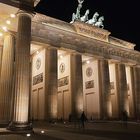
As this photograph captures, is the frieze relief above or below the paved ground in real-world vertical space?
above

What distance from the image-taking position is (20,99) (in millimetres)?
16391

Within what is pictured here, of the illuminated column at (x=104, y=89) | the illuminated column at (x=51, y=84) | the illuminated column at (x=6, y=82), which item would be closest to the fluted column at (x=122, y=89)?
the illuminated column at (x=104, y=89)

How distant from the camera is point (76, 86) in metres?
30.8

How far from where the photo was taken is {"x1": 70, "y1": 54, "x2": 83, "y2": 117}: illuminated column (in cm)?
3000

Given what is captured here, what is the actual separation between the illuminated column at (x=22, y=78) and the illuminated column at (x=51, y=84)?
35.0ft

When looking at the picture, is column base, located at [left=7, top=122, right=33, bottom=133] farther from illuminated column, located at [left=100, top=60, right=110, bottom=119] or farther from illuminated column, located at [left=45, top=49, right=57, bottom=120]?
Result: illuminated column, located at [left=100, top=60, right=110, bottom=119]

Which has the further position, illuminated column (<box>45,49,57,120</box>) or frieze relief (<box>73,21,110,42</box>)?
frieze relief (<box>73,21,110,42</box>)

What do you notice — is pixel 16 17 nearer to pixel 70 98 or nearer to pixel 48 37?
pixel 48 37

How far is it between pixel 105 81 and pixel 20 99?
67.8 feet

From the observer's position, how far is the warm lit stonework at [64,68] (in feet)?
63.8

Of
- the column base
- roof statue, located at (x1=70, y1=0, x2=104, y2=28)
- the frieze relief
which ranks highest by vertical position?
roof statue, located at (x1=70, y1=0, x2=104, y2=28)

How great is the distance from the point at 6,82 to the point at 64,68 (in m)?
15.4

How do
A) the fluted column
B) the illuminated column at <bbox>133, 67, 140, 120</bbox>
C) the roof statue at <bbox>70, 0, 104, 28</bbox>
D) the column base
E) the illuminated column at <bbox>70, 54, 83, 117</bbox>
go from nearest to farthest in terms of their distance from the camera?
the column base, the illuminated column at <bbox>70, 54, 83, 117</bbox>, the fluted column, the roof statue at <bbox>70, 0, 104, 28</bbox>, the illuminated column at <bbox>133, 67, 140, 120</bbox>

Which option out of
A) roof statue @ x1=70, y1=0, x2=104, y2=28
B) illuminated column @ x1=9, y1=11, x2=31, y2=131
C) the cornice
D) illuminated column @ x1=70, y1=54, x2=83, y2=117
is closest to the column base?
illuminated column @ x1=9, y1=11, x2=31, y2=131
